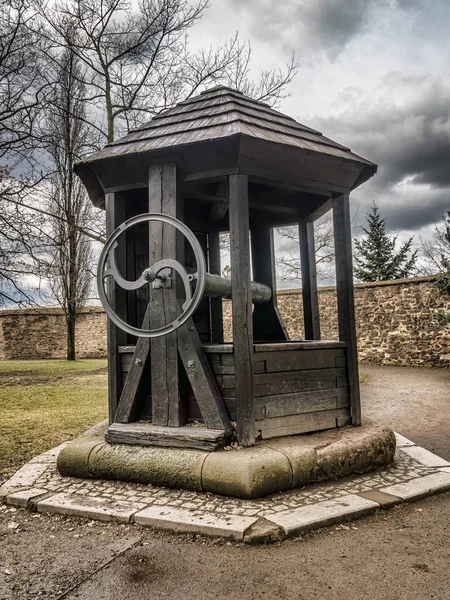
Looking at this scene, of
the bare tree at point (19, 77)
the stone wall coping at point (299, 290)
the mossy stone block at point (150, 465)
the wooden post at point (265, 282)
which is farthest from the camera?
the stone wall coping at point (299, 290)

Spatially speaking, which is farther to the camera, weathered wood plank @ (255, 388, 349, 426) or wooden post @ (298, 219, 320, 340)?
wooden post @ (298, 219, 320, 340)

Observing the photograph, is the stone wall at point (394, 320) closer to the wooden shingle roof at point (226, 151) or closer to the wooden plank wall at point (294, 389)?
the wooden plank wall at point (294, 389)

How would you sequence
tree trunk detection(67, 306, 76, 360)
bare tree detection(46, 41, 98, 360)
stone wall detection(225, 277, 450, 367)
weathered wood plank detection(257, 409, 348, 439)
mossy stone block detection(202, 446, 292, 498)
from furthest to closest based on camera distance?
1. tree trunk detection(67, 306, 76, 360)
2. bare tree detection(46, 41, 98, 360)
3. stone wall detection(225, 277, 450, 367)
4. weathered wood plank detection(257, 409, 348, 439)
5. mossy stone block detection(202, 446, 292, 498)

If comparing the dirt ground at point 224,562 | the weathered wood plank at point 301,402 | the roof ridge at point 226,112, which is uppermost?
the roof ridge at point 226,112

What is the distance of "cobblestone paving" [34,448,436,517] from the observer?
3.09 m

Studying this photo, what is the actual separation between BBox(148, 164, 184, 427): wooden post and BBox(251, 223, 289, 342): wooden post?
1765mm

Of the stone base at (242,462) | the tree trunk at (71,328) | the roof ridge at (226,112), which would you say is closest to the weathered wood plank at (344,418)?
the stone base at (242,462)

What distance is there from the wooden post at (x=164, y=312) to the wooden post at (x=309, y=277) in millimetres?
2033

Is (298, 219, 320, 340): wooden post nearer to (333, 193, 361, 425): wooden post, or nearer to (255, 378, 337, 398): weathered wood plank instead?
(333, 193, 361, 425): wooden post

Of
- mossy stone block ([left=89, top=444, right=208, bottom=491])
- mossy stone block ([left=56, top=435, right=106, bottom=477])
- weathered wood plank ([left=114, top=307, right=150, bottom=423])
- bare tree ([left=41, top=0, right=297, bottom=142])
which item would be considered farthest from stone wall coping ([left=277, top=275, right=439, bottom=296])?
mossy stone block ([left=56, top=435, right=106, bottom=477])

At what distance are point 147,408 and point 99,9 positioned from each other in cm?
1081

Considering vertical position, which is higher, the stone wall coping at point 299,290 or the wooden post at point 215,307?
the stone wall coping at point 299,290

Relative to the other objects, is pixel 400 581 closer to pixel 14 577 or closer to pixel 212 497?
pixel 212 497

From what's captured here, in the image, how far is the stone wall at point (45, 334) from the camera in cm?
2322
